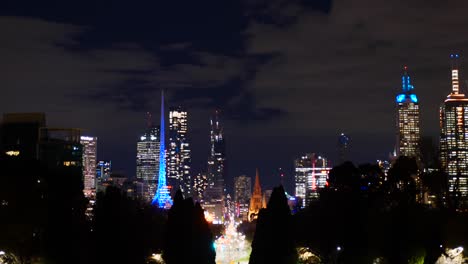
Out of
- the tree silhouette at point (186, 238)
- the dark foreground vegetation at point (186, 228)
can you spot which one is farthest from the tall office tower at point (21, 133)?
the tree silhouette at point (186, 238)

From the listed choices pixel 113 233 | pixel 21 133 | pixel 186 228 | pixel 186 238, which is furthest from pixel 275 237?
pixel 21 133

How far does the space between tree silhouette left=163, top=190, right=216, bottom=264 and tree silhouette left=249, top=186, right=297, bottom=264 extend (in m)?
3.99

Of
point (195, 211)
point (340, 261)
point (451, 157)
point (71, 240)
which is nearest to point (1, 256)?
point (71, 240)

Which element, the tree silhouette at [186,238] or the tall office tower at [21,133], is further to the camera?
the tall office tower at [21,133]

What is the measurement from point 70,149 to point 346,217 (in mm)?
141172

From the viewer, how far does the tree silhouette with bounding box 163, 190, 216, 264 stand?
56719mm

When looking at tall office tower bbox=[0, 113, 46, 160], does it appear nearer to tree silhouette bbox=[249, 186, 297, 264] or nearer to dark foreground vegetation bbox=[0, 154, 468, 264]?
dark foreground vegetation bbox=[0, 154, 468, 264]

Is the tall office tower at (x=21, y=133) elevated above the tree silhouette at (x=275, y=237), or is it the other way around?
the tall office tower at (x=21, y=133)

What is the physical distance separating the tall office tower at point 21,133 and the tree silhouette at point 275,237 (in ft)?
446

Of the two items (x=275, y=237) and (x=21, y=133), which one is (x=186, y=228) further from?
(x=21, y=133)

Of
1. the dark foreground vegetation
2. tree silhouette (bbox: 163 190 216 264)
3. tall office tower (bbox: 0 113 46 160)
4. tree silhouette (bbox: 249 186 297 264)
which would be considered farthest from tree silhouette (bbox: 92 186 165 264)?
tall office tower (bbox: 0 113 46 160)

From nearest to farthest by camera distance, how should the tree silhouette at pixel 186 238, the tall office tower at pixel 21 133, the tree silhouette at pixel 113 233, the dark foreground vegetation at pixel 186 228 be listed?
the dark foreground vegetation at pixel 186 228 < the tree silhouette at pixel 113 233 < the tree silhouette at pixel 186 238 < the tall office tower at pixel 21 133

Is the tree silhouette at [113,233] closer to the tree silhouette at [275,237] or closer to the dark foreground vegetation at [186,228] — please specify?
the dark foreground vegetation at [186,228]

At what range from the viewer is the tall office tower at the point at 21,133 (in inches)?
7224
